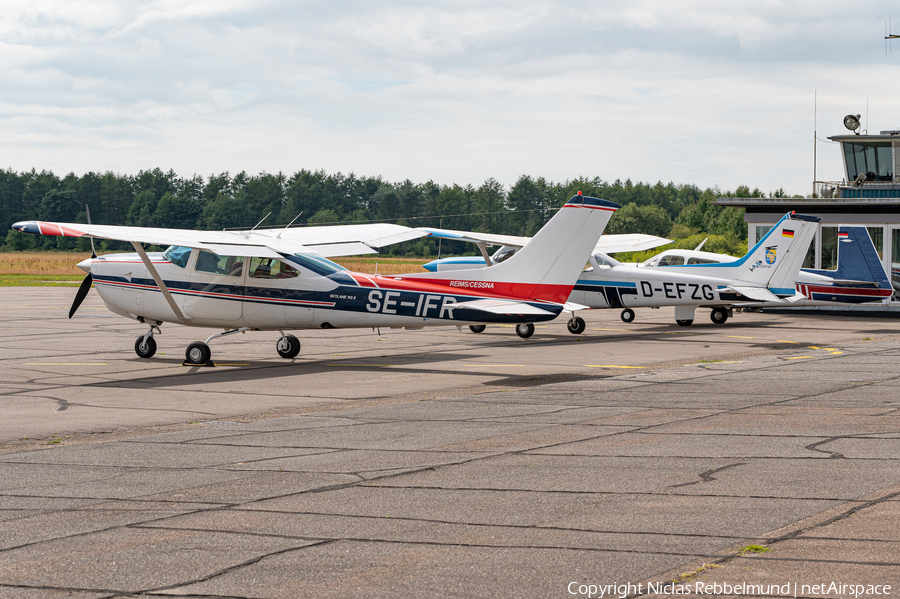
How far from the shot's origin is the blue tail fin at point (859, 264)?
2867 centimetres

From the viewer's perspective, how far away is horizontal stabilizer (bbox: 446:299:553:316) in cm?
1535

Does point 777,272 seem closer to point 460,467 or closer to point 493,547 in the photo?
point 460,467

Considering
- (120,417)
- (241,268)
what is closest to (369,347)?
(241,268)

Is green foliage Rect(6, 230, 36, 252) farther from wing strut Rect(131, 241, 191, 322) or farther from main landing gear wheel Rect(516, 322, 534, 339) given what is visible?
wing strut Rect(131, 241, 191, 322)

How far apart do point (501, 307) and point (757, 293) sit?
37.7ft

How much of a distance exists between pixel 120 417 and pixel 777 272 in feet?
64.2

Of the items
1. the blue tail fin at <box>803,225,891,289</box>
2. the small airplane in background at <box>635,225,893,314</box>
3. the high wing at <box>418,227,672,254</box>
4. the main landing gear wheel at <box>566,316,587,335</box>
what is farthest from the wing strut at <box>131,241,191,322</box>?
the blue tail fin at <box>803,225,891,289</box>

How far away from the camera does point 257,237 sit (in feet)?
57.8

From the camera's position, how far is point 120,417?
10695 mm

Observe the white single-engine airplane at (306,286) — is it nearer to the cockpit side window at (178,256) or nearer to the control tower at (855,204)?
the cockpit side window at (178,256)

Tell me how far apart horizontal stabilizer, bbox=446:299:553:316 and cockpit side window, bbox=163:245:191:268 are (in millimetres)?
5193

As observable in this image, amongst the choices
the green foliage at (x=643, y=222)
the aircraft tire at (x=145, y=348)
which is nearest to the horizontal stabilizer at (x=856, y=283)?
the aircraft tire at (x=145, y=348)

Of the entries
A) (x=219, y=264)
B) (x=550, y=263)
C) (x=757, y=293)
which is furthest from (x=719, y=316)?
(x=219, y=264)

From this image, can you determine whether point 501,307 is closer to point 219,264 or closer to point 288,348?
point 288,348
